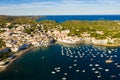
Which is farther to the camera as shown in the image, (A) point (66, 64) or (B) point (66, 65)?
(A) point (66, 64)

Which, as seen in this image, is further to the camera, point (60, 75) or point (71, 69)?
point (71, 69)

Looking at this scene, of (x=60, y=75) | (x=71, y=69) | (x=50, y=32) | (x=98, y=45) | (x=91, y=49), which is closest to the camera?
(x=60, y=75)

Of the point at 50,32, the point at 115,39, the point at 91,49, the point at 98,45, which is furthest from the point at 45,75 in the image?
the point at 50,32

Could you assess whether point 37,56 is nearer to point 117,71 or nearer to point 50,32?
point 117,71

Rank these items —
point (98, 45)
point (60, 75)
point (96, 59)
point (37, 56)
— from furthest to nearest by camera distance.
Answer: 1. point (98, 45)
2. point (37, 56)
3. point (96, 59)
4. point (60, 75)
